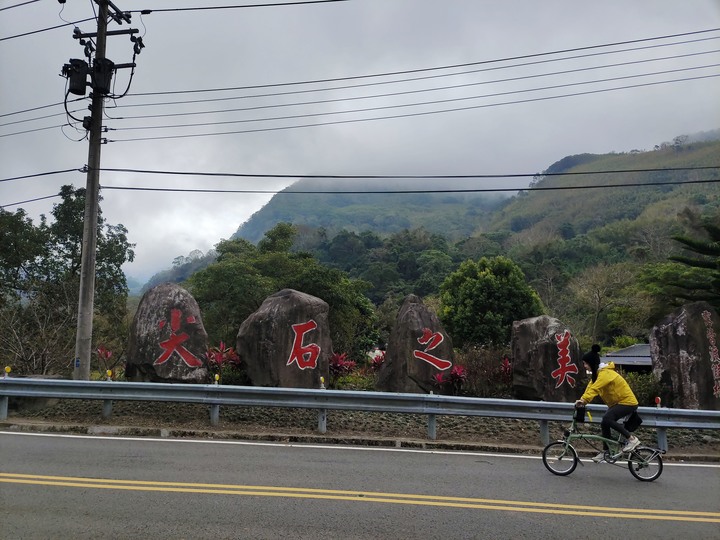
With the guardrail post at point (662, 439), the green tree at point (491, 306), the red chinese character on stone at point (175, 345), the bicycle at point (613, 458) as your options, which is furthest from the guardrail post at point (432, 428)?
the green tree at point (491, 306)

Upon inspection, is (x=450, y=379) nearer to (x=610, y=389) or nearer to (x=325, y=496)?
(x=610, y=389)

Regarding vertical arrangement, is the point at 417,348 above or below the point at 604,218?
below

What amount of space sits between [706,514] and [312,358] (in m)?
8.26

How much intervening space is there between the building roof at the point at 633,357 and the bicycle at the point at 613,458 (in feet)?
53.8

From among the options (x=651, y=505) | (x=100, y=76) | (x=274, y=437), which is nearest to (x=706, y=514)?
(x=651, y=505)

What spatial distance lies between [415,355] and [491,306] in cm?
1718

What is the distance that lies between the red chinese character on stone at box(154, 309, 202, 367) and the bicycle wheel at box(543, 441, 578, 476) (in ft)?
25.2

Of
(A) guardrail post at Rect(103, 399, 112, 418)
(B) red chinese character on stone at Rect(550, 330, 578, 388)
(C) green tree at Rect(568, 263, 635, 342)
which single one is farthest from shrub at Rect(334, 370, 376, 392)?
(C) green tree at Rect(568, 263, 635, 342)

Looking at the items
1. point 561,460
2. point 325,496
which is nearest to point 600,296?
point 561,460

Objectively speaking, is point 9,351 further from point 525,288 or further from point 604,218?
point 604,218

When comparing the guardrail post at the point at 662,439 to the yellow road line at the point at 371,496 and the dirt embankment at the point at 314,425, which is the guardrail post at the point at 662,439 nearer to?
the dirt embankment at the point at 314,425

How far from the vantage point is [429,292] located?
5538cm

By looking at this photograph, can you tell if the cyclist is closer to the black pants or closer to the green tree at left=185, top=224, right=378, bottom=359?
the black pants

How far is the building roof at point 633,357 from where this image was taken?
23198 millimetres
